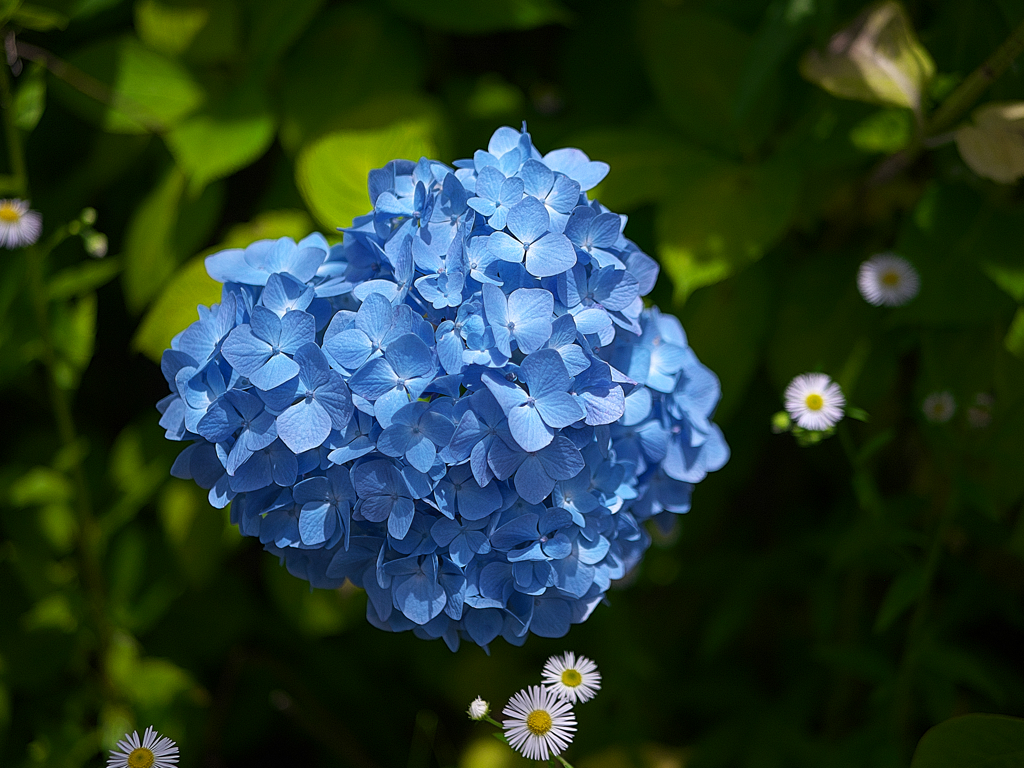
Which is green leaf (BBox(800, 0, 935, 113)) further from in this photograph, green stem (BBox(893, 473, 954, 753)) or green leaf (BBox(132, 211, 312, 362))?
green leaf (BBox(132, 211, 312, 362))

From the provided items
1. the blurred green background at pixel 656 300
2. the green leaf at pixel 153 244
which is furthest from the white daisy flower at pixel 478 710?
the green leaf at pixel 153 244

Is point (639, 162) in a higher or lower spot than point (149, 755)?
higher

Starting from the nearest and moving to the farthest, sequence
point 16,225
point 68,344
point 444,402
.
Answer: point 444,402 → point 16,225 → point 68,344

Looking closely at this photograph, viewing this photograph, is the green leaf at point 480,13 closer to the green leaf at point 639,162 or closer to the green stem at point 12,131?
the green leaf at point 639,162

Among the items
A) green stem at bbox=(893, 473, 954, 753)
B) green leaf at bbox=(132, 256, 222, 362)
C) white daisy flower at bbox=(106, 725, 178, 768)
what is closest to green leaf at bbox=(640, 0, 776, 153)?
green stem at bbox=(893, 473, 954, 753)

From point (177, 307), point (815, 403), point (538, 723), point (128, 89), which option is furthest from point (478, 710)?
point (128, 89)

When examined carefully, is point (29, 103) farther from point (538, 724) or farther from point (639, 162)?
point (538, 724)
